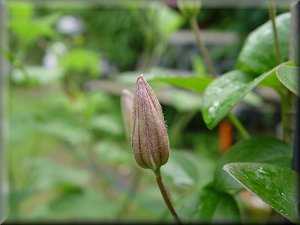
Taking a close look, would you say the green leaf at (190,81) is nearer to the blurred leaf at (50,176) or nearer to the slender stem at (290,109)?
the slender stem at (290,109)

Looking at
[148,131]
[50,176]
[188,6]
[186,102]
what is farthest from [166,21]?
[148,131]

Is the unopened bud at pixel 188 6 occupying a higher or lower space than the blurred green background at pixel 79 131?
higher

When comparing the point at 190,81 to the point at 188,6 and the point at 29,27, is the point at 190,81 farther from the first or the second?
the point at 29,27

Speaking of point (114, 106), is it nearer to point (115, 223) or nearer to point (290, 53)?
point (115, 223)

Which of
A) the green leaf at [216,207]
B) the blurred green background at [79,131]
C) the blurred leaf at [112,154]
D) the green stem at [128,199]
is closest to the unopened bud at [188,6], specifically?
the blurred green background at [79,131]

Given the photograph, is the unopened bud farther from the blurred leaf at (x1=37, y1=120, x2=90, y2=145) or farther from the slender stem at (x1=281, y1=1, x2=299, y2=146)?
the blurred leaf at (x1=37, y1=120, x2=90, y2=145)

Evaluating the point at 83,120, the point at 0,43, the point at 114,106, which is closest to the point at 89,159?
the point at 83,120
